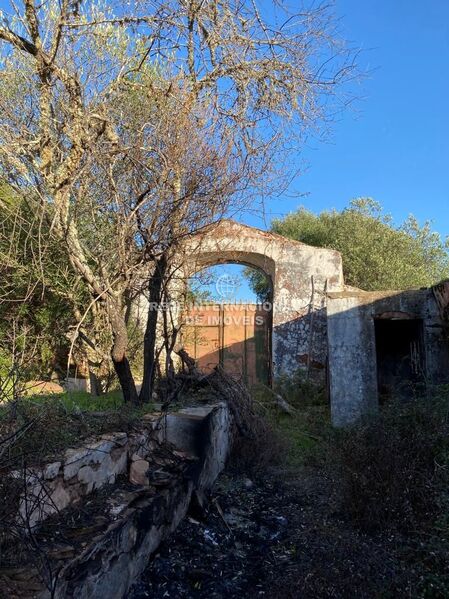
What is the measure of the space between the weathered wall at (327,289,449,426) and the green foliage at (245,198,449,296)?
23.9ft

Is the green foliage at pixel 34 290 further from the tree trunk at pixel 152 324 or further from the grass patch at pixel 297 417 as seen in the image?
the grass patch at pixel 297 417

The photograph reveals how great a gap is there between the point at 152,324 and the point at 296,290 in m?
7.44

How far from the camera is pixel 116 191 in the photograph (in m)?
5.04

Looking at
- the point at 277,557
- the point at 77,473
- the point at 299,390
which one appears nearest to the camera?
the point at 77,473

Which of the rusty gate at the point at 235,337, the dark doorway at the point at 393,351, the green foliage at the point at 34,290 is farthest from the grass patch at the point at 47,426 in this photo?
the rusty gate at the point at 235,337

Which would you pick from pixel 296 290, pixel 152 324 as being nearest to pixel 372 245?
pixel 296 290

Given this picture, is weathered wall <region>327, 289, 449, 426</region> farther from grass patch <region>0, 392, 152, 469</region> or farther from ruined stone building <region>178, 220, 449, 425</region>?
grass patch <region>0, 392, 152, 469</region>

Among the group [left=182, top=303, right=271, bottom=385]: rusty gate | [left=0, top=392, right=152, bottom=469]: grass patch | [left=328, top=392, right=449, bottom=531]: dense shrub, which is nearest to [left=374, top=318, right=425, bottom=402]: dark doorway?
[left=182, top=303, right=271, bottom=385]: rusty gate

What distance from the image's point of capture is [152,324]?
19.3 ft

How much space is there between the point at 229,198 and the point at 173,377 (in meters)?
2.48

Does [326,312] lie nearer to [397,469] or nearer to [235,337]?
[235,337]

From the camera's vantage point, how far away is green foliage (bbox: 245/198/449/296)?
57.7 ft

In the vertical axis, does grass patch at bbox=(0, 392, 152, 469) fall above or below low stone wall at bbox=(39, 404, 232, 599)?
above

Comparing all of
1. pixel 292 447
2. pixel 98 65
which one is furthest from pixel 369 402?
pixel 98 65
